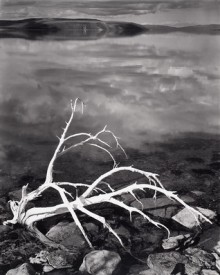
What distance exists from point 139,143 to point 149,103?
2138 millimetres

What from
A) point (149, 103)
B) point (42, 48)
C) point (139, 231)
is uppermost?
point (42, 48)

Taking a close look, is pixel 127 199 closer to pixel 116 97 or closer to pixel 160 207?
pixel 160 207

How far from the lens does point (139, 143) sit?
364 inches

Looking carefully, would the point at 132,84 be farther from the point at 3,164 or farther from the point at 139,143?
the point at 3,164

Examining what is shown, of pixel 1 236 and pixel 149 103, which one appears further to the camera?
pixel 149 103

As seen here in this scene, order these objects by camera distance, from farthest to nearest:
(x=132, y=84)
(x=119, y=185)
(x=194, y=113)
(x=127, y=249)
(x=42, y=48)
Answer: (x=42, y=48), (x=132, y=84), (x=194, y=113), (x=119, y=185), (x=127, y=249)

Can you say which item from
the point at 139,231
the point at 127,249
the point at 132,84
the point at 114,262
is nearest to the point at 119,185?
the point at 139,231

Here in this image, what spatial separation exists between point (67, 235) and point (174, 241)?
1.57 m

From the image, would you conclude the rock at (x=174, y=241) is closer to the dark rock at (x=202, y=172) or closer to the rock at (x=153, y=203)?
the rock at (x=153, y=203)

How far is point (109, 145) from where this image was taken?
831 centimetres

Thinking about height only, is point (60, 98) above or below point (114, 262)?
above

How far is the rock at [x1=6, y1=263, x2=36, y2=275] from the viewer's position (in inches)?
188

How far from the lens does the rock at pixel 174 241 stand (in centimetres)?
553

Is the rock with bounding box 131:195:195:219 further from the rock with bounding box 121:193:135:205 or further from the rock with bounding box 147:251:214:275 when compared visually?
the rock with bounding box 147:251:214:275
